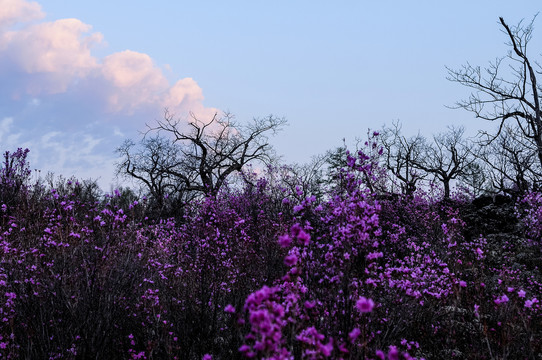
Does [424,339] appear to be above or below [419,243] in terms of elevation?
below

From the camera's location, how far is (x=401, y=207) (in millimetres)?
16219

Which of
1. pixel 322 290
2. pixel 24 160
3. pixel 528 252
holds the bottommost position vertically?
pixel 322 290

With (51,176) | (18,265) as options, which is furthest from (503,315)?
(51,176)

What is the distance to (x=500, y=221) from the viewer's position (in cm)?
1698

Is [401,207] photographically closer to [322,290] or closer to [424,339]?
[424,339]

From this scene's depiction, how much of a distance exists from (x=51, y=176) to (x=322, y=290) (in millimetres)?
16879

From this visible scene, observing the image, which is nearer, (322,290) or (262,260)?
(322,290)

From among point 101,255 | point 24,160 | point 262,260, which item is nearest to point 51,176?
point 24,160

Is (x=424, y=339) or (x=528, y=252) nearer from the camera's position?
(x=424, y=339)

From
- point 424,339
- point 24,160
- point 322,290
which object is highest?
point 24,160

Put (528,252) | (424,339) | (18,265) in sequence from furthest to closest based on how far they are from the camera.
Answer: (528,252), (424,339), (18,265)

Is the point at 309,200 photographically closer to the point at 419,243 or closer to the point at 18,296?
the point at 18,296

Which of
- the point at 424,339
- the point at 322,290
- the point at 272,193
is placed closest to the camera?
the point at 322,290

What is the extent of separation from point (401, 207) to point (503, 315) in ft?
34.4
